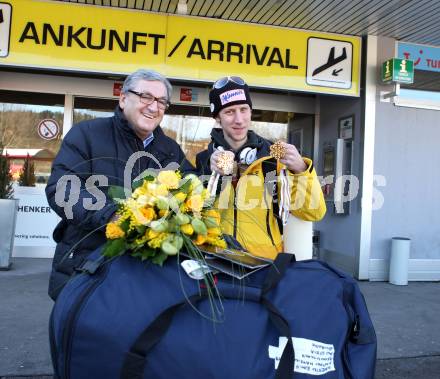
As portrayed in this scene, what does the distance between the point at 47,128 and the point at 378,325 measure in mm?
5463

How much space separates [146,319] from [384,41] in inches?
250

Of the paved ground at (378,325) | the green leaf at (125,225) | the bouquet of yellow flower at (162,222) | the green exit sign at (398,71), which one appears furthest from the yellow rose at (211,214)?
the green exit sign at (398,71)

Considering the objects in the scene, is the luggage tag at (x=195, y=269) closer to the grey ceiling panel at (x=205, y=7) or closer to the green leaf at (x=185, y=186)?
the green leaf at (x=185, y=186)

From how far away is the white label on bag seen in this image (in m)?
1.20

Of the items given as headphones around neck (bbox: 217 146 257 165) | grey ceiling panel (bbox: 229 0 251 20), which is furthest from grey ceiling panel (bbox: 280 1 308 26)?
headphones around neck (bbox: 217 146 257 165)

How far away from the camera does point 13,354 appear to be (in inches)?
135

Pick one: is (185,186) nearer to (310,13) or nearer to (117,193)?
(117,193)

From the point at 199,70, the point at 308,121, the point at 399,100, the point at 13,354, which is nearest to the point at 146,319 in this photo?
the point at 13,354

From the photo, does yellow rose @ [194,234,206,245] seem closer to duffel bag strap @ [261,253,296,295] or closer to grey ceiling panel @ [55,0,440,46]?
duffel bag strap @ [261,253,296,295]

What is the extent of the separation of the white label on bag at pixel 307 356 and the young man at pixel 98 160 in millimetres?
754

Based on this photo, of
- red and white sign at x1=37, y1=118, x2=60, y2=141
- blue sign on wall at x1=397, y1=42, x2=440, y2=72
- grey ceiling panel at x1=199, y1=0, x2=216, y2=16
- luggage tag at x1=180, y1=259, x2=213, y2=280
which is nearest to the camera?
luggage tag at x1=180, y1=259, x2=213, y2=280

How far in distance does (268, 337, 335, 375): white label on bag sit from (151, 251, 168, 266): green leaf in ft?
1.17

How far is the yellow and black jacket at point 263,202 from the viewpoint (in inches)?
74.2

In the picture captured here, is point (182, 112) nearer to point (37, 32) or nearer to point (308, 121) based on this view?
point (308, 121)
